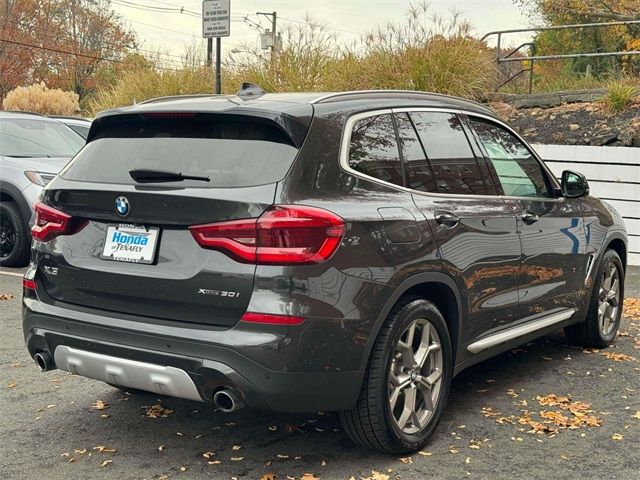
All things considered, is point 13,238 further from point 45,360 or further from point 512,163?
point 512,163

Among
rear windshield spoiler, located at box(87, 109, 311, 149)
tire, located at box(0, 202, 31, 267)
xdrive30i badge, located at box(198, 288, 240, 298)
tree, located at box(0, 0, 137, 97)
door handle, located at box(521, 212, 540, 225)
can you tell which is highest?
tree, located at box(0, 0, 137, 97)

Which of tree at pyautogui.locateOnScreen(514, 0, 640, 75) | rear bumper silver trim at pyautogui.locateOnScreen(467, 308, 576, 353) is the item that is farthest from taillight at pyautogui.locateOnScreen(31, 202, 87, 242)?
tree at pyautogui.locateOnScreen(514, 0, 640, 75)

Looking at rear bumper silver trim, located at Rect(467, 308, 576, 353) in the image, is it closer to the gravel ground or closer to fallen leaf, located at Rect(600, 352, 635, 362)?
the gravel ground

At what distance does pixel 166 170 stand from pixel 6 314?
158 inches

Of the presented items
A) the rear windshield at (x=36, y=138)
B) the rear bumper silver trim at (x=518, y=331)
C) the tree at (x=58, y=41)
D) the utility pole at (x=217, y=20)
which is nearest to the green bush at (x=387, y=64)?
the utility pole at (x=217, y=20)

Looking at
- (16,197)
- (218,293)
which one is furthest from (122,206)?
(16,197)

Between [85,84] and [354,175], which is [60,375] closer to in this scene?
[354,175]

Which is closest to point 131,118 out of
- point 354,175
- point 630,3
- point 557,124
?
point 354,175

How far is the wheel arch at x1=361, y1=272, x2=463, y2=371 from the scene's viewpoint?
3621mm

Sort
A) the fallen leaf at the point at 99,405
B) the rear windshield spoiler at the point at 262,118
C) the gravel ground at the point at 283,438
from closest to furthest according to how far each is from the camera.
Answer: the rear windshield spoiler at the point at 262,118 < the gravel ground at the point at 283,438 < the fallen leaf at the point at 99,405

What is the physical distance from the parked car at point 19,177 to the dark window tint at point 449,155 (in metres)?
5.94

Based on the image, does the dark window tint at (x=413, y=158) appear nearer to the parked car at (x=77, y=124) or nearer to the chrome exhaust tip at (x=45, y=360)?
the chrome exhaust tip at (x=45, y=360)

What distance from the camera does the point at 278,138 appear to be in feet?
11.8

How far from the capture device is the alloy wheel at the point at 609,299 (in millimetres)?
6086
